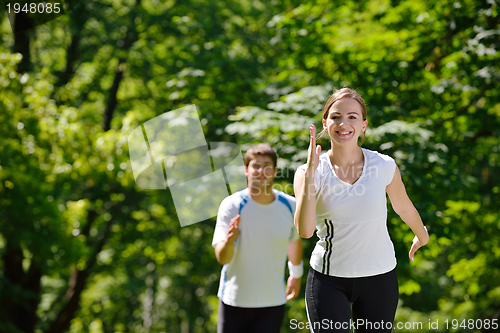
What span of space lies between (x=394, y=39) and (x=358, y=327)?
498 cm

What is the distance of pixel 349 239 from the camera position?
203 centimetres

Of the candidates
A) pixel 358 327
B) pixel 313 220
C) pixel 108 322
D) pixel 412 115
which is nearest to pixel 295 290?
pixel 358 327

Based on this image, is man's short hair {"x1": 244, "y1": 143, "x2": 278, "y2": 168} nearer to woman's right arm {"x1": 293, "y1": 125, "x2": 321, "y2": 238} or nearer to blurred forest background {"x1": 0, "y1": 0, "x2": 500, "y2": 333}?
woman's right arm {"x1": 293, "y1": 125, "x2": 321, "y2": 238}

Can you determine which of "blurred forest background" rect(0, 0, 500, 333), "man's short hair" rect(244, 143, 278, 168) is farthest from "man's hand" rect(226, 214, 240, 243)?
"blurred forest background" rect(0, 0, 500, 333)

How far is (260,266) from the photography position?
2635mm

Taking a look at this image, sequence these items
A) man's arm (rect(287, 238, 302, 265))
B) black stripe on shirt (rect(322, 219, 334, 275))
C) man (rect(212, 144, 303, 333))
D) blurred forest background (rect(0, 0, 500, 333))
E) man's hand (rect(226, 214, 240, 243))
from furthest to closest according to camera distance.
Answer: blurred forest background (rect(0, 0, 500, 333)), man's arm (rect(287, 238, 302, 265)), man (rect(212, 144, 303, 333)), man's hand (rect(226, 214, 240, 243)), black stripe on shirt (rect(322, 219, 334, 275))

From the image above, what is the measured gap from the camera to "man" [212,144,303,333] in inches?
103

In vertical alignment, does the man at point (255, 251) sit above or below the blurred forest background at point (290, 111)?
above

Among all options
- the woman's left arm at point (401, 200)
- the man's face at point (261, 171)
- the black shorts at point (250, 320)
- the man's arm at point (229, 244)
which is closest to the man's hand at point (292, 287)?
the black shorts at point (250, 320)

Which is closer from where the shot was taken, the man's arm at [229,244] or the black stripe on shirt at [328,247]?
the black stripe on shirt at [328,247]

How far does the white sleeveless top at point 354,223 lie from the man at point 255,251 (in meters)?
0.62

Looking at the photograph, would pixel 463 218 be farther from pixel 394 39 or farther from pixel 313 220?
pixel 313 220

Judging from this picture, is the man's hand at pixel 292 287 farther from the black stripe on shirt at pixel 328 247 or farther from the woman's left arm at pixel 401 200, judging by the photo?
the woman's left arm at pixel 401 200

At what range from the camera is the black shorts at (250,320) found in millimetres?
2609
